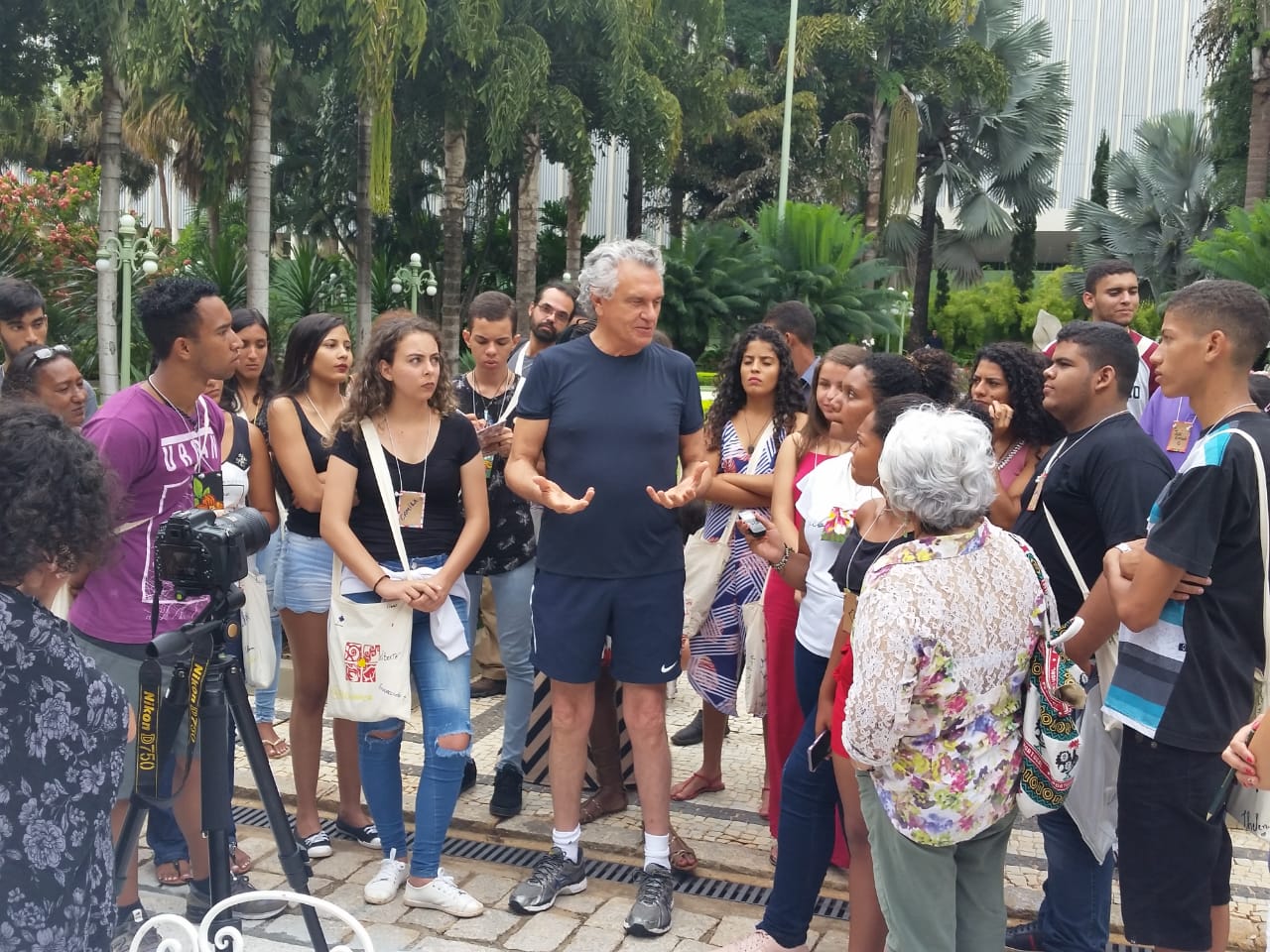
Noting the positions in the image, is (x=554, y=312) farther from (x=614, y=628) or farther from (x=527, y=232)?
(x=527, y=232)

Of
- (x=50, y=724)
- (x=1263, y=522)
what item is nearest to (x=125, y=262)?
(x=50, y=724)

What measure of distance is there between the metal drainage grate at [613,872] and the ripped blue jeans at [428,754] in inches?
7.9

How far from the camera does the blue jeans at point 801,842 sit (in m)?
3.25

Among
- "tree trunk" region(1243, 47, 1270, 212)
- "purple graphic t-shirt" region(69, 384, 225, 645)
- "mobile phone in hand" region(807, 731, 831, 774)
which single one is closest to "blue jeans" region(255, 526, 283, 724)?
"purple graphic t-shirt" region(69, 384, 225, 645)

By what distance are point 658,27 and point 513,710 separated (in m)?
19.7

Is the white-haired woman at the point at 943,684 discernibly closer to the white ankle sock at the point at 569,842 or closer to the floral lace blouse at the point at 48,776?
the white ankle sock at the point at 569,842

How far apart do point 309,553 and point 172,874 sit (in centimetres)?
115

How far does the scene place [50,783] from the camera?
1.97 meters

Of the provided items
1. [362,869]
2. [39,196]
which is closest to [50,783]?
[362,869]

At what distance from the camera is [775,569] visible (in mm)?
3852

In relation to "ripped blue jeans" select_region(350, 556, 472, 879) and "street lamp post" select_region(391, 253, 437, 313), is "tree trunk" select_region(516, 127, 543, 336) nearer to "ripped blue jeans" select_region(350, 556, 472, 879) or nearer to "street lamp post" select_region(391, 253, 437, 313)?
"street lamp post" select_region(391, 253, 437, 313)

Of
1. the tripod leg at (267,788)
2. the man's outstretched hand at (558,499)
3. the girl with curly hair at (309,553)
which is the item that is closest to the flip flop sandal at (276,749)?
the girl with curly hair at (309,553)

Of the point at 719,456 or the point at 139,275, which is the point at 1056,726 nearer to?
the point at 719,456

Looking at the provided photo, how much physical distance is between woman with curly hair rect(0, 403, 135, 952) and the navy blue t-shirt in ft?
6.13
